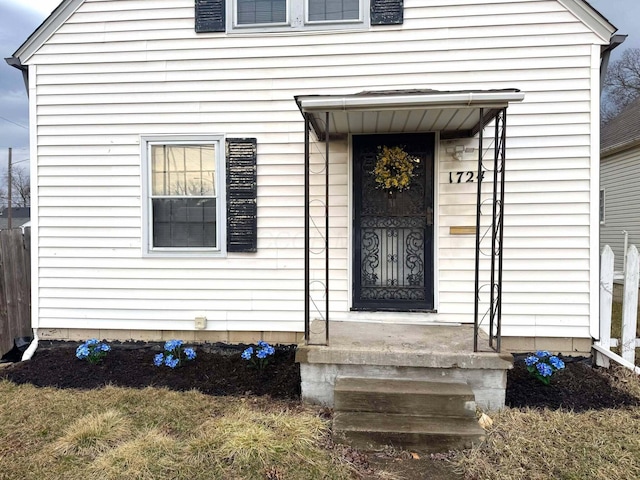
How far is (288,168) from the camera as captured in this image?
436 cm

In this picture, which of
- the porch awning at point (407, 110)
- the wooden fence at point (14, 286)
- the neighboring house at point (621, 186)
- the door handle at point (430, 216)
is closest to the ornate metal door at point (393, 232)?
the door handle at point (430, 216)

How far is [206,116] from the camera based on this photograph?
4426mm

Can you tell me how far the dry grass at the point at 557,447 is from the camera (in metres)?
2.48

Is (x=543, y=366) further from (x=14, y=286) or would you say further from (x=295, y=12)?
(x=14, y=286)

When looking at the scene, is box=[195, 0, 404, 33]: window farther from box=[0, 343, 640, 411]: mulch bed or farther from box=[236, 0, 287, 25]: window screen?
box=[0, 343, 640, 411]: mulch bed

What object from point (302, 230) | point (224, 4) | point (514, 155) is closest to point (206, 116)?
point (224, 4)

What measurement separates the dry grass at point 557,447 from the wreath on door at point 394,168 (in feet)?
7.53

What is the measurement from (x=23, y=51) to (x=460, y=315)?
5.55m

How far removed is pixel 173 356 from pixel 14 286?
87.2 inches

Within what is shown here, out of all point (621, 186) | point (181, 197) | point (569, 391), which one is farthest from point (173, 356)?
point (621, 186)

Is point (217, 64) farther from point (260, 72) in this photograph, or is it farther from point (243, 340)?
point (243, 340)

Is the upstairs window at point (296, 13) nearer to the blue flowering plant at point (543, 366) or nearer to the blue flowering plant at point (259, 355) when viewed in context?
the blue flowering plant at point (259, 355)

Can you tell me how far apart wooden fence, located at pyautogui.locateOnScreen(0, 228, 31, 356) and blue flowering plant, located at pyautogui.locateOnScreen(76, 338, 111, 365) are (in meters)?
1.13

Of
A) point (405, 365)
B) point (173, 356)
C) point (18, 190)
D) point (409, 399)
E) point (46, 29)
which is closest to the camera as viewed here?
point (409, 399)
